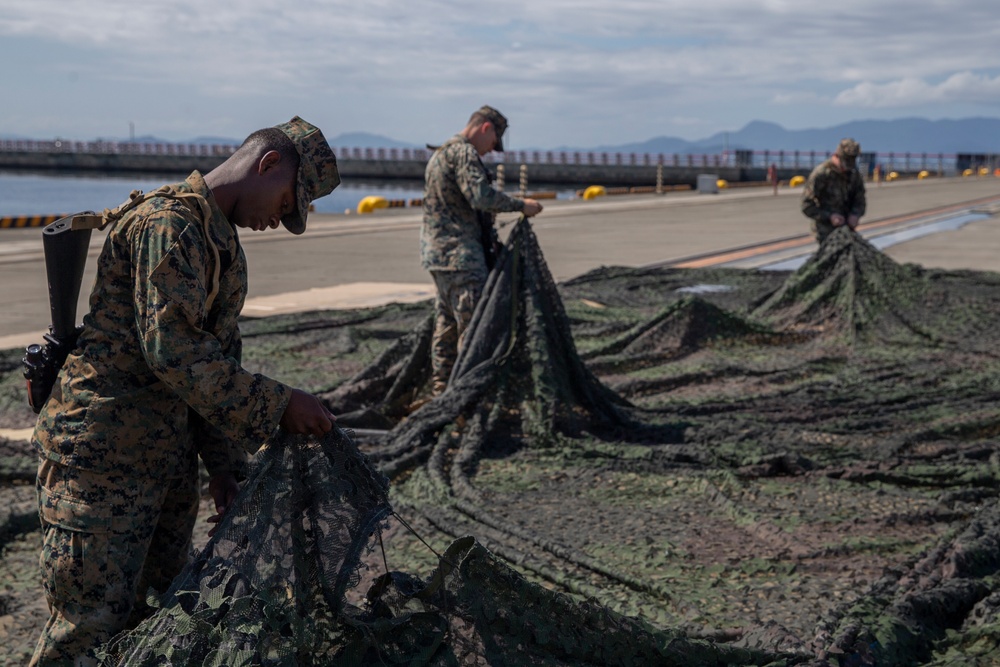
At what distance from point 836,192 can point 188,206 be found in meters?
9.95

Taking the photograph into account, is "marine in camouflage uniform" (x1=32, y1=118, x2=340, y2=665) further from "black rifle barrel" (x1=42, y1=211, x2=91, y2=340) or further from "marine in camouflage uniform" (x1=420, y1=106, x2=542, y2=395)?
"marine in camouflage uniform" (x1=420, y1=106, x2=542, y2=395)

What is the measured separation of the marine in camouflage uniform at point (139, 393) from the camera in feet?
8.52

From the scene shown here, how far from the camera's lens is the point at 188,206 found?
2672 millimetres

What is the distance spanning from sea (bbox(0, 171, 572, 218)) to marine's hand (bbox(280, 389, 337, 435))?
6050 cm

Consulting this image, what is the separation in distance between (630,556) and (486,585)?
1961 millimetres

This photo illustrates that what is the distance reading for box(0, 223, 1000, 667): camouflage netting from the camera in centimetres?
278

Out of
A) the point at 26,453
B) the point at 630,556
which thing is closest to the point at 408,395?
the point at 26,453

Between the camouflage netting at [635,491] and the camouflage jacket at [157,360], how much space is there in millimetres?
223

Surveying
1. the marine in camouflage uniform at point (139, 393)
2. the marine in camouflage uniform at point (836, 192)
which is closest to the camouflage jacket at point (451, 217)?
the marine in camouflage uniform at point (139, 393)

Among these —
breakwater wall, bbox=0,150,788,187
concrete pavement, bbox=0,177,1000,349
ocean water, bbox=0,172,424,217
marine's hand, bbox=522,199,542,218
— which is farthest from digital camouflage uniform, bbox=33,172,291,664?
breakwater wall, bbox=0,150,788,187

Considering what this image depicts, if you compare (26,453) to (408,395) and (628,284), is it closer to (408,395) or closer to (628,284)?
(408,395)

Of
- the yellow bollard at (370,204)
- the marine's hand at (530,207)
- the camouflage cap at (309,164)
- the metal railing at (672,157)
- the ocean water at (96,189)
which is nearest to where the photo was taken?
the camouflage cap at (309,164)

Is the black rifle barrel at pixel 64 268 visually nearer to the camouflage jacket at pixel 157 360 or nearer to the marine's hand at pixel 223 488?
the camouflage jacket at pixel 157 360

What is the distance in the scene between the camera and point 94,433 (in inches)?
108
